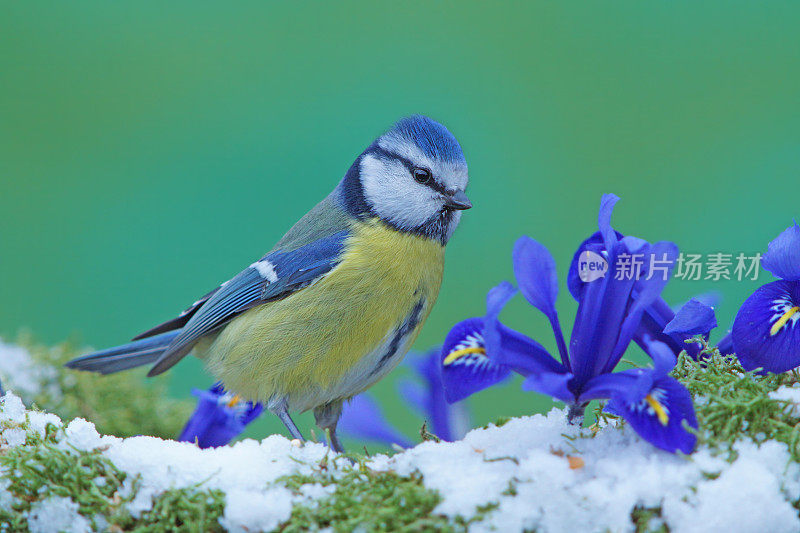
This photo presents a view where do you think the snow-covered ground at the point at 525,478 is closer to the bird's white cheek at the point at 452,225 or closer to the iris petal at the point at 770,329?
the iris petal at the point at 770,329

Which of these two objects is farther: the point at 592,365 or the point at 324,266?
the point at 324,266

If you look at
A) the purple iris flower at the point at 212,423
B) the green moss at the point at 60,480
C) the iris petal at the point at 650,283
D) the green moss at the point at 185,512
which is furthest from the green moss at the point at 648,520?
the purple iris flower at the point at 212,423

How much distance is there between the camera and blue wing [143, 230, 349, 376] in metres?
1.77

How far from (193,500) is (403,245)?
0.95 m

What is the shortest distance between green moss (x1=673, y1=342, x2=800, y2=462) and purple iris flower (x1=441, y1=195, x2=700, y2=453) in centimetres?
7

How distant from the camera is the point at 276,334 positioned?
1.71 metres

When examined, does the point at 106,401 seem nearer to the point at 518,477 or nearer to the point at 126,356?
the point at 126,356

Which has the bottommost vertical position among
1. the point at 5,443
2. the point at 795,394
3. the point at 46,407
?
the point at 46,407

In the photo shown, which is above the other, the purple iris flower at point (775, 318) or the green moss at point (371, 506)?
the purple iris flower at point (775, 318)

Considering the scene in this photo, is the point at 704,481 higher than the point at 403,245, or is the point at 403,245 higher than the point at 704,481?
the point at 403,245

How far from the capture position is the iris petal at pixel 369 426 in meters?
1.65

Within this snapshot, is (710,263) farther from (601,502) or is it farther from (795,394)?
(601,502)

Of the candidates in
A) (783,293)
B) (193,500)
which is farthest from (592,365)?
(193,500)

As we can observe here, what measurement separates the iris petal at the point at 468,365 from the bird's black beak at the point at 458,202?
735 millimetres
